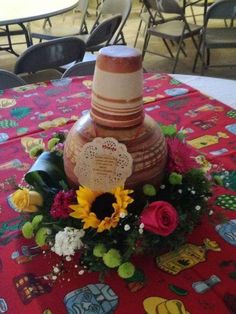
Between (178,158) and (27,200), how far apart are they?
292mm

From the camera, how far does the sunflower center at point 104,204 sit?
690 mm

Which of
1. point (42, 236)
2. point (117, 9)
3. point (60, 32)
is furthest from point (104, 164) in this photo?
point (60, 32)

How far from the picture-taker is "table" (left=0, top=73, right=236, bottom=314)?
0.66 meters

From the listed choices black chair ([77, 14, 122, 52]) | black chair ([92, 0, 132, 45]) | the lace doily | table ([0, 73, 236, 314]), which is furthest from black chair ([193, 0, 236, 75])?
the lace doily

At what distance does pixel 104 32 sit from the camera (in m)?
2.68

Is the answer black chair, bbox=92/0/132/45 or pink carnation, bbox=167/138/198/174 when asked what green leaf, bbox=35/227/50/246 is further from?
black chair, bbox=92/0/132/45

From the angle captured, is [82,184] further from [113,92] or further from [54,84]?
[54,84]

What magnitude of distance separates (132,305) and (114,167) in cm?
23

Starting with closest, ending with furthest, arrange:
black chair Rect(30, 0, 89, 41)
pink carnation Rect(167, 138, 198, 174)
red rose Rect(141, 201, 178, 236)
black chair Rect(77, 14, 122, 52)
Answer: red rose Rect(141, 201, 178, 236), pink carnation Rect(167, 138, 198, 174), black chair Rect(77, 14, 122, 52), black chair Rect(30, 0, 89, 41)

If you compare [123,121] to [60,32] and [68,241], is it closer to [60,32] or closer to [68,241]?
[68,241]

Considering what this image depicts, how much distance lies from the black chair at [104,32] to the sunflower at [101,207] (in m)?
2.01

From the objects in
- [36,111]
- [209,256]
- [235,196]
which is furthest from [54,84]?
[209,256]

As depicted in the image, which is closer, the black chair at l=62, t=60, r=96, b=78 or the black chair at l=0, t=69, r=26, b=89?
the black chair at l=0, t=69, r=26, b=89

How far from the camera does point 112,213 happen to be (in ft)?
2.24
